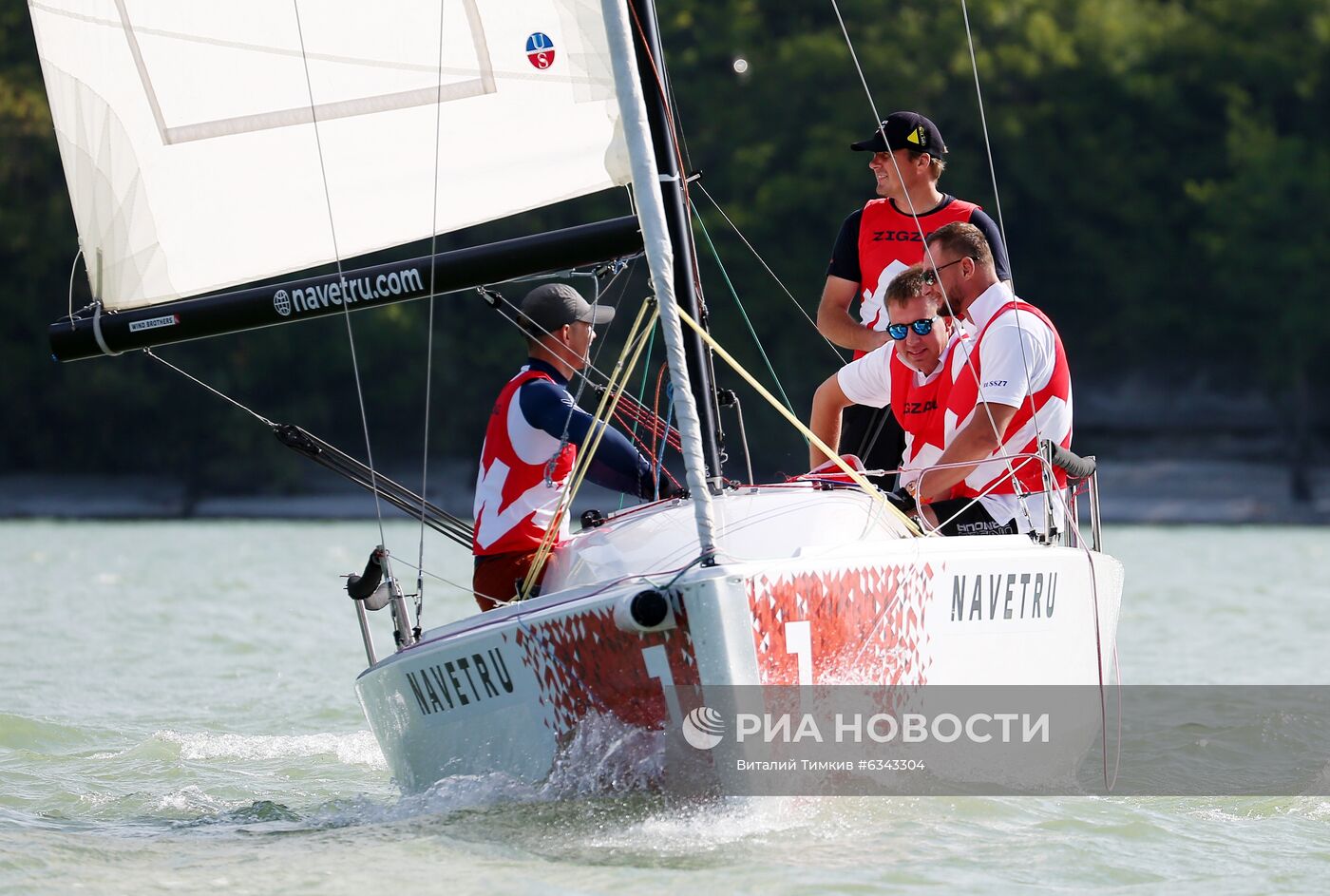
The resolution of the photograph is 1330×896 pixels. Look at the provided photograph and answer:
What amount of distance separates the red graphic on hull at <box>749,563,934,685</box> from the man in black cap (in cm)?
A: 169

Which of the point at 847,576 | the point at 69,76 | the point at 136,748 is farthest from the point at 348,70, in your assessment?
the point at 136,748

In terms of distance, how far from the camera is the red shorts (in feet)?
18.4

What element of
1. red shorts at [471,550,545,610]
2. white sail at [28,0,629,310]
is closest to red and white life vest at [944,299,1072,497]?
white sail at [28,0,629,310]

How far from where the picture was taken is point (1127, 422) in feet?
111

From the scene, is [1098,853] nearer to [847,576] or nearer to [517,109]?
[847,576]

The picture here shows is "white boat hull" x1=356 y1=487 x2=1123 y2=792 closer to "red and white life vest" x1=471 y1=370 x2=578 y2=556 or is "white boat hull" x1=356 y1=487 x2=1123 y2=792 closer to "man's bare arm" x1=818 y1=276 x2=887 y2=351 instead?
"red and white life vest" x1=471 y1=370 x2=578 y2=556

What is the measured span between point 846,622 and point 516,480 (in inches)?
47.8

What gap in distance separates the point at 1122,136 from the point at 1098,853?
96.9 feet

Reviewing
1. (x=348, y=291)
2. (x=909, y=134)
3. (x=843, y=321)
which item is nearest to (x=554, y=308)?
Result: (x=348, y=291)

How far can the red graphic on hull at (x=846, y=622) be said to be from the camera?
15.4ft

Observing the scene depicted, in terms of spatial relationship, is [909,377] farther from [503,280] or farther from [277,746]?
[277,746]

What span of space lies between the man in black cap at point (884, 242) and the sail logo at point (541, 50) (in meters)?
1.19

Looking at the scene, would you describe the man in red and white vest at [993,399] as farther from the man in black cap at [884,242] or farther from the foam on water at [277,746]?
the foam on water at [277,746]

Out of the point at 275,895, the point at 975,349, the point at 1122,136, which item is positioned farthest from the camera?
the point at 1122,136
